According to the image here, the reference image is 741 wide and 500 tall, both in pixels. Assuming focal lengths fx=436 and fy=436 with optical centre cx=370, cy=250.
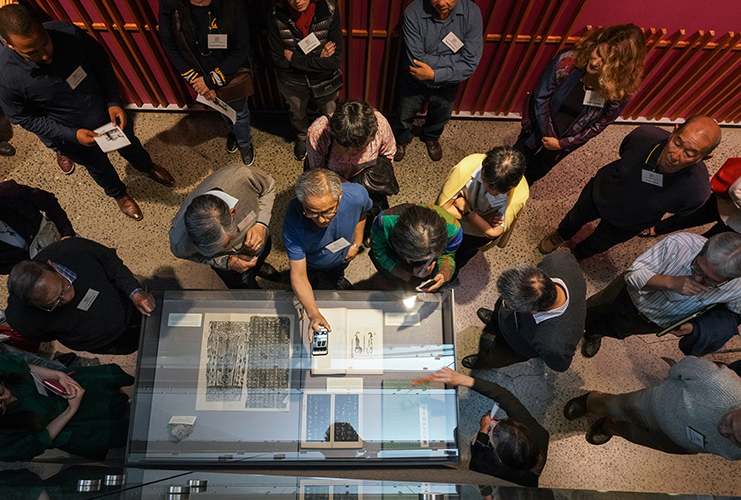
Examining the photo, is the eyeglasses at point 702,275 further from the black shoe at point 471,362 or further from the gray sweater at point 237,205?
the gray sweater at point 237,205

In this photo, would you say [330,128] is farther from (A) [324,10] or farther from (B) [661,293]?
(B) [661,293]

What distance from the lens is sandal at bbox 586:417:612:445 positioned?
318cm

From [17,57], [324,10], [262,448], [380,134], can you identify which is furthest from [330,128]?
[17,57]

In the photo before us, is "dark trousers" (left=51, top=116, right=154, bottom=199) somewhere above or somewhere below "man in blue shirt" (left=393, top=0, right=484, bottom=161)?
below

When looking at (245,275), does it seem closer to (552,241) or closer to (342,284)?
(342,284)

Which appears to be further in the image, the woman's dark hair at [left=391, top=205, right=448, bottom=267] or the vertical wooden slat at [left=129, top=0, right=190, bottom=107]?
the vertical wooden slat at [left=129, top=0, right=190, bottom=107]

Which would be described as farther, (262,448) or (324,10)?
(324,10)

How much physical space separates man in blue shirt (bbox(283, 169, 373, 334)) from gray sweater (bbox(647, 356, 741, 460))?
1.92 metres

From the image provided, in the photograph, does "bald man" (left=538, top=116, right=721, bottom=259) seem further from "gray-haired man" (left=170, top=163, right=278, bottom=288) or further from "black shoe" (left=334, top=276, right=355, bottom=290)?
"gray-haired man" (left=170, top=163, right=278, bottom=288)

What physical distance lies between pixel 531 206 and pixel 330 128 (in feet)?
7.46

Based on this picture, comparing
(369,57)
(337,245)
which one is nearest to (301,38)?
(369,57)

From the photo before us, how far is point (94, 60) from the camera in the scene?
295cm

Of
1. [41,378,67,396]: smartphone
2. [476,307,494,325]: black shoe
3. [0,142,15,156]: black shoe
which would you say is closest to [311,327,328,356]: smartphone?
[41,378,67,396]: smartphone

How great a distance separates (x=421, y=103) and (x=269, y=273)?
6.21 ft
